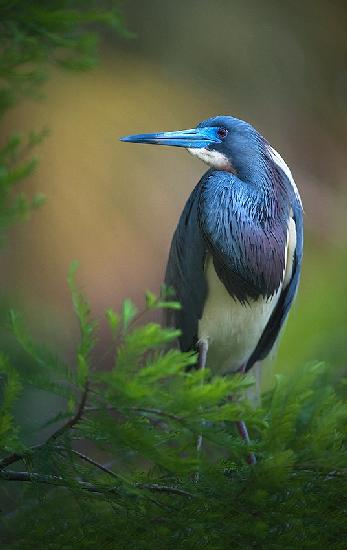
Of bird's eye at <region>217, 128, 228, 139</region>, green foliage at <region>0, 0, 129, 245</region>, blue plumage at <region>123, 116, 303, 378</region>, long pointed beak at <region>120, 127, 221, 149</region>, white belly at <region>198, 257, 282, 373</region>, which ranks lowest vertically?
white belly at <region>198, 257, 282, 373</region>

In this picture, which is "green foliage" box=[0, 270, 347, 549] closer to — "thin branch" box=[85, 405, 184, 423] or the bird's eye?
"thin branch" box=[85, 405, 184, 423]

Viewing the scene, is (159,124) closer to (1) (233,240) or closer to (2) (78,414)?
(1) (233,240)

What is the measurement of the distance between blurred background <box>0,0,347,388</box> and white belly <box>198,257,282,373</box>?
1521mm

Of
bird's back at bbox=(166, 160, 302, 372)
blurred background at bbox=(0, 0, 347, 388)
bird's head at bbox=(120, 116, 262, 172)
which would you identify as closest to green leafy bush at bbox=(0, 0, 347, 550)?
bird's back at bbox=(166, 160, 302, 372)

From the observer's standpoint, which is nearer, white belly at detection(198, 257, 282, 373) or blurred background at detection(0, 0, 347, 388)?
white belly at detection(198, 257, 282, 373)

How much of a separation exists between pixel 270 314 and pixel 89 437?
861 mm

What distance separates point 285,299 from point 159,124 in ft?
7.25

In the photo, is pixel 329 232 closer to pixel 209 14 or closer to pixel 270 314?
pixel 209 14

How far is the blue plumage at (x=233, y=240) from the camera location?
1.39 meters

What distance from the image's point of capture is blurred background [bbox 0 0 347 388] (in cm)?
360

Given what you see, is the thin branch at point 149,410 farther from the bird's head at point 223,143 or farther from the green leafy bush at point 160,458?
the bird's head at point 223,143

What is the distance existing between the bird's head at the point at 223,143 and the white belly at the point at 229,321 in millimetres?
203

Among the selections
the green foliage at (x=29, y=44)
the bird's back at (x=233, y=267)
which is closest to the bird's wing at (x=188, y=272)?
the bird's back at (x=233, y=267)

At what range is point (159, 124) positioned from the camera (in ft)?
12.1
